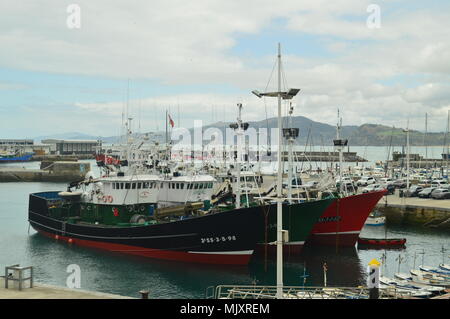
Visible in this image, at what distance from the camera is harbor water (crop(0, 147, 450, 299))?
2403cm

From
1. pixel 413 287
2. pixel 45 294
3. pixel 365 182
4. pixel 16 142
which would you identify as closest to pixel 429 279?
pixel 413 287

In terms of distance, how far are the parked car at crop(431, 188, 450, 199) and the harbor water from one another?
31.5ft

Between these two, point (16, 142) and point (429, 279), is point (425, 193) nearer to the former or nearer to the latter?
point (429, 279)

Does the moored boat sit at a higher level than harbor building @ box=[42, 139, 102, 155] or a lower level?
lower

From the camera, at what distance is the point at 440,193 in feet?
149

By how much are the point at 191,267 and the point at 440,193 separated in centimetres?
2896

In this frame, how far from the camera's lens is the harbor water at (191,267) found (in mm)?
24031

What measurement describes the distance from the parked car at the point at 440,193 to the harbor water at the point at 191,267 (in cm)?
960

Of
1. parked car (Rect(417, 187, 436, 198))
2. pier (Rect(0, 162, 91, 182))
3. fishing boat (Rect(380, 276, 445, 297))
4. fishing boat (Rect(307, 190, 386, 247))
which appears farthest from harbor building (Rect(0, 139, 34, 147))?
fishing boat (Rect(380, 276, 445, 297))

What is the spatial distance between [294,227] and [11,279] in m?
18.1

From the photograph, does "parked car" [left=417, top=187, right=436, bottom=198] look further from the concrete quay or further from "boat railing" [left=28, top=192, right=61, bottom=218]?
the concrete quay

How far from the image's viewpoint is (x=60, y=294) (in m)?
12.4

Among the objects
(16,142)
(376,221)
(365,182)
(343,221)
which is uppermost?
(16,142)
